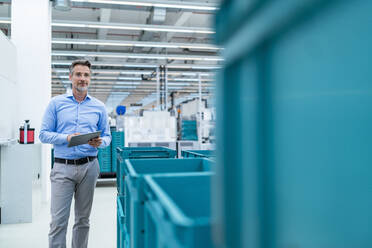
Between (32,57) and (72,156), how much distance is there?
3.26 meters

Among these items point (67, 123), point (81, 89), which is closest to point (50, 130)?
point (67, 123)

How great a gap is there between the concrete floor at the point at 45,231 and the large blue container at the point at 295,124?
3061 mm

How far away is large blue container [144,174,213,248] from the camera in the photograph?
70 cm

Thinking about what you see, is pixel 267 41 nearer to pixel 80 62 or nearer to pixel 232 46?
pixel 232 46

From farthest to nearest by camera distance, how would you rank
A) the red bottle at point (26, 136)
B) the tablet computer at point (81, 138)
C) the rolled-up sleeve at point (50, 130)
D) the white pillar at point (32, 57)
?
the white pillar at point (32, 57) → the red bottle at point (26, 136) → the rolled-up sleeve at point (50, 130) → the tablet computer at point (81, 138)

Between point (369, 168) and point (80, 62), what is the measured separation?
94.1 inches

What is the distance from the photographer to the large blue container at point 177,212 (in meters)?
0.70

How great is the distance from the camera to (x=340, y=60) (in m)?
0.35

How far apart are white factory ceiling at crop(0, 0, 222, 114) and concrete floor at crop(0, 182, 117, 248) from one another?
99.6 inches

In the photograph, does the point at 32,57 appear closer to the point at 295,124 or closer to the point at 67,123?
the point at 67,123

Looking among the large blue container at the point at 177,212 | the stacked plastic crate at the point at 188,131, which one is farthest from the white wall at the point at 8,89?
the stacked plastic crate at the point at 188,131

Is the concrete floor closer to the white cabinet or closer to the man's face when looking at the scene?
the white cabinet

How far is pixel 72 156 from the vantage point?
7.80ft

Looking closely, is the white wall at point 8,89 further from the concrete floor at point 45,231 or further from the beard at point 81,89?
the beard at point 81,89
